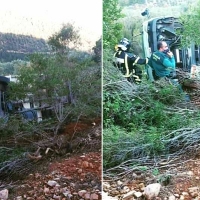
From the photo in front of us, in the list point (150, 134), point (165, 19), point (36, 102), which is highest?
point (165, 19)

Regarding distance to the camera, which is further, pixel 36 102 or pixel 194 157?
pixel 194 157

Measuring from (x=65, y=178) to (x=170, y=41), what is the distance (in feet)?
4.53

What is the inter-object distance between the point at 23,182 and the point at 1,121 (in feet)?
1.64

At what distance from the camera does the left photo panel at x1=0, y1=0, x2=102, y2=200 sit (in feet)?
10.2

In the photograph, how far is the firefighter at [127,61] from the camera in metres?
3.32

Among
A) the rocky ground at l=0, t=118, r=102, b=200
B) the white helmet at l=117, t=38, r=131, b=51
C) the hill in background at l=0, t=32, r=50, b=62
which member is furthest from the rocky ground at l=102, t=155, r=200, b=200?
the hill in background at l=0, t=32, r=50, b=62

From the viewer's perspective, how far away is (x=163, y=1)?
3.29m

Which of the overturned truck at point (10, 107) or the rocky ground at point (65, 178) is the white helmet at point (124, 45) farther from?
the overturned truck at point (10, 107)

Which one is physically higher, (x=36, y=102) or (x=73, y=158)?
(x=36, y=102)

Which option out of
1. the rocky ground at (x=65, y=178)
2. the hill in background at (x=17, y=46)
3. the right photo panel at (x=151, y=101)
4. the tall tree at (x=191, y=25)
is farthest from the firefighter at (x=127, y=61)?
the hill in background at (x=17, y=46)

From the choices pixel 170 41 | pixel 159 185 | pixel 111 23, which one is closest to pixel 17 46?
pixel 111 23

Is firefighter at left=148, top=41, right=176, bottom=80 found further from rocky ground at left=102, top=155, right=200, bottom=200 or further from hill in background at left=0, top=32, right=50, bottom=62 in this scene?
hill in background at left=0, top=32, right=50, bottom=62

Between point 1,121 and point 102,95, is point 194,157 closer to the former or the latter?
point 102,95

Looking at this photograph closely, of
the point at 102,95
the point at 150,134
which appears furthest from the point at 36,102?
the point at 150,134
